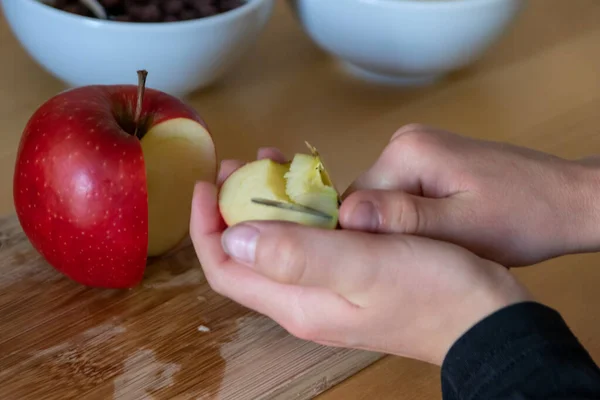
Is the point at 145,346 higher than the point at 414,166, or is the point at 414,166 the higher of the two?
the point at 414,166

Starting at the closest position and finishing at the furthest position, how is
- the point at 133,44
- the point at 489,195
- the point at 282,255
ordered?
the point at 282,255
the point at 489,195
the point at 133,44

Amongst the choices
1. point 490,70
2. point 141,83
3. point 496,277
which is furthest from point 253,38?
point 496,277

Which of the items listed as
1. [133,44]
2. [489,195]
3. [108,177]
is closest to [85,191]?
[108,177]

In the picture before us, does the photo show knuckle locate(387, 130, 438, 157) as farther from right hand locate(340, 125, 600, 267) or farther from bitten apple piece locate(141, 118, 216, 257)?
bitten apple piece locate(141, 118, 216, 257)

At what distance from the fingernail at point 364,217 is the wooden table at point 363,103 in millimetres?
250

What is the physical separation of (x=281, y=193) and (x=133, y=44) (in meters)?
0.29

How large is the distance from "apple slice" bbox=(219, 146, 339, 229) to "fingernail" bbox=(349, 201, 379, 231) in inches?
1.7

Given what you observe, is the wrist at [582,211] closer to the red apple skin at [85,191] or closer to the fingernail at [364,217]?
the fingernail at [364,217]

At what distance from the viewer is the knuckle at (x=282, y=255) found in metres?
0.45

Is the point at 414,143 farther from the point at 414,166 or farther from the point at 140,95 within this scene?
the point at 140,95

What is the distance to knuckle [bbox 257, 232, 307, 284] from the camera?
45 centimetres

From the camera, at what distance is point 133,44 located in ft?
2.44

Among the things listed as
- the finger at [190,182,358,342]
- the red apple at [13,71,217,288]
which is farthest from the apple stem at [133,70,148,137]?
the finger at [190,182,358,342]

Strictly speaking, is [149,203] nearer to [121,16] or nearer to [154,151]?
[154,151]
